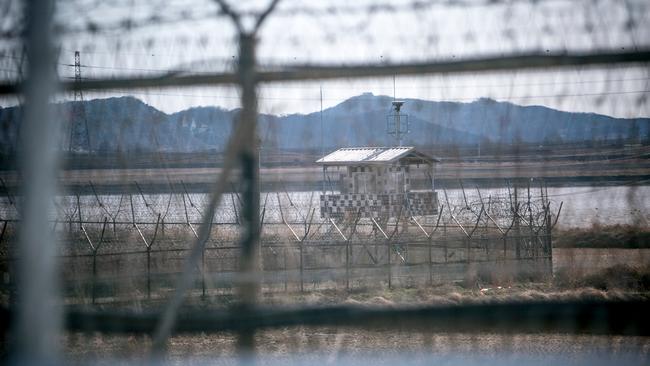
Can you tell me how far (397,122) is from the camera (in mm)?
2984

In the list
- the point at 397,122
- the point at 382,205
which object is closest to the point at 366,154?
the point at 397,122

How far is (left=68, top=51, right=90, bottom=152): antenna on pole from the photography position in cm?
302

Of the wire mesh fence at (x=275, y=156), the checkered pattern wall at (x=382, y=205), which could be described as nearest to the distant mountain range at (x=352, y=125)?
the wire mesh fence at (x=275, y=156)

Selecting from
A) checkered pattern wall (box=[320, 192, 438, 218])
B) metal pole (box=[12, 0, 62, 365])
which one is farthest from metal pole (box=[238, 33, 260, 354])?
checkered pattern wall (box=[320, 192, 438, 218])

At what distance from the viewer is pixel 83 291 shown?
3152mm

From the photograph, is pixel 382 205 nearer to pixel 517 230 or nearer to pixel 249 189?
pixel 517 230

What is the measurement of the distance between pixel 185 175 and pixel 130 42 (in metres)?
0.60

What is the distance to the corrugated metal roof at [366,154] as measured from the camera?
330 cm

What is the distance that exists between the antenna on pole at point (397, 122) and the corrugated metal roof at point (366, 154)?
0.19 m

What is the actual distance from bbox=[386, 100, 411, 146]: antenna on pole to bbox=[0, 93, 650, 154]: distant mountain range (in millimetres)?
25

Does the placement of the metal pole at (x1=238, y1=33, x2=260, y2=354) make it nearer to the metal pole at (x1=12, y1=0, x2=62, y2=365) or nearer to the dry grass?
the metal pole at (x1=12, y1=0, x2=62, y2=365)

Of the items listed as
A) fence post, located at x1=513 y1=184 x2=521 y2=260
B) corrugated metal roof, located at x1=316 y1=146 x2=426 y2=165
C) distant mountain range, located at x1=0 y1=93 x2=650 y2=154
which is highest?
distant mountain range, located at x1=0 y1=93 x2=650 y2=154

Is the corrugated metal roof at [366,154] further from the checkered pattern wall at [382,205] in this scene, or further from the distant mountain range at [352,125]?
the checkered pattern wall at [382,205]

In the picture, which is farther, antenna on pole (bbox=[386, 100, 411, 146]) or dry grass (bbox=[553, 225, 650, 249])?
antenna on pole (bbox=[386, 100, 411, 146])
